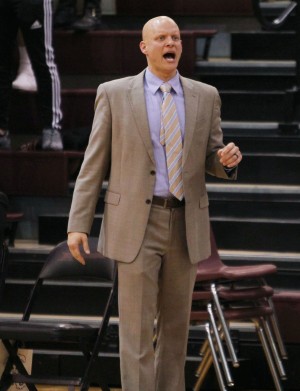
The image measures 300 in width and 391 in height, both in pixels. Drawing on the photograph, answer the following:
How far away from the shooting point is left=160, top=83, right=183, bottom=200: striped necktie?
197 inches

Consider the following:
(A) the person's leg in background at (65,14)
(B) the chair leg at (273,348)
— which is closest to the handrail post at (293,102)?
(A) the person's leg in background at (65,14)

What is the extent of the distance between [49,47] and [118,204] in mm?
2602

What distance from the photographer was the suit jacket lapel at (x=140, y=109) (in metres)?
5.00

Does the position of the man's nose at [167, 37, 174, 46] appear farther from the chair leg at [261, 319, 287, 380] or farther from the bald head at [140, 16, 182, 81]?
the chair leg at [261, 319, 287, 380]

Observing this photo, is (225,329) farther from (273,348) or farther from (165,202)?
(165,202)

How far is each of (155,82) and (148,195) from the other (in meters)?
0.45

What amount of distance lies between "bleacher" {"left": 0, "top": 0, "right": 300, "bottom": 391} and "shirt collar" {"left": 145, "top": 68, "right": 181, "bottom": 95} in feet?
5.98

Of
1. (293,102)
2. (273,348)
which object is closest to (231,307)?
(273,348)

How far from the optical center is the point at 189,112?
5.07 meters

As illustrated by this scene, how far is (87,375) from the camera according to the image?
5461mm

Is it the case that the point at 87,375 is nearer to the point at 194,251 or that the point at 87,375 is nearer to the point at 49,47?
the point at 194,251

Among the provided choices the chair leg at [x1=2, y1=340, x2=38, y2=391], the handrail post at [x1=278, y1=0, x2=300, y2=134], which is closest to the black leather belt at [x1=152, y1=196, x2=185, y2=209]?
the chair leg at [x1=2, y1=340, x2=38, y2=391]

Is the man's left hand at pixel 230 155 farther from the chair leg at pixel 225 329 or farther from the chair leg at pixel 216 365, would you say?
the chair leg at pixel 216 365

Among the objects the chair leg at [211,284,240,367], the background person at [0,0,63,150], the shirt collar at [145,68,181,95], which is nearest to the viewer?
the shirt collar at [145,68,181,95]
